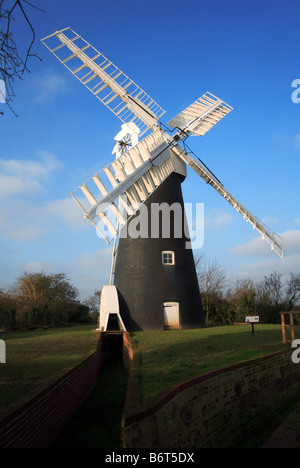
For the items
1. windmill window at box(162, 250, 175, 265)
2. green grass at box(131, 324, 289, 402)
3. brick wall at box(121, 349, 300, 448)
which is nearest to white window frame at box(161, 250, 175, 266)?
windmill window at box(162, 250, 175, 265)

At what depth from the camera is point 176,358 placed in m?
8.20

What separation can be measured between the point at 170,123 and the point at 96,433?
49.3 feet

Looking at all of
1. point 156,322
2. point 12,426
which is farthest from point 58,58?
point 12,426

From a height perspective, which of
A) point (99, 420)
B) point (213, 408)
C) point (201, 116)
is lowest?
point (99, 420)

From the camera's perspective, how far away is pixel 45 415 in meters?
4.65

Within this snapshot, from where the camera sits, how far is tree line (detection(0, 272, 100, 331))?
22.1 m

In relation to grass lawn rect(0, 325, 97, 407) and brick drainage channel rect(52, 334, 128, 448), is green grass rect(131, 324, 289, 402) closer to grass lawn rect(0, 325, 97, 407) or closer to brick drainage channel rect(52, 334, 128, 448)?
brick drainage channel rect(52, 334, 128, 448)

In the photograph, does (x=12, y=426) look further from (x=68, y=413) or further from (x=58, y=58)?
(x=58, y=58)

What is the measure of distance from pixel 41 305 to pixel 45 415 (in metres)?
23.2

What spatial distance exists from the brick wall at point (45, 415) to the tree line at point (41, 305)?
635 inches

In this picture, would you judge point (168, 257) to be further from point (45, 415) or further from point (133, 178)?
point (45, 415)

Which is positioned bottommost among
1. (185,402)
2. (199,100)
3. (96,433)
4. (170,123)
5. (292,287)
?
(96,433)

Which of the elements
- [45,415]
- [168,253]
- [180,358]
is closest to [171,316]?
[168,253]

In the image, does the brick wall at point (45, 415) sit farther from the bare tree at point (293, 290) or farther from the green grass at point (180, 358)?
the bare tree at point (293, 290)
